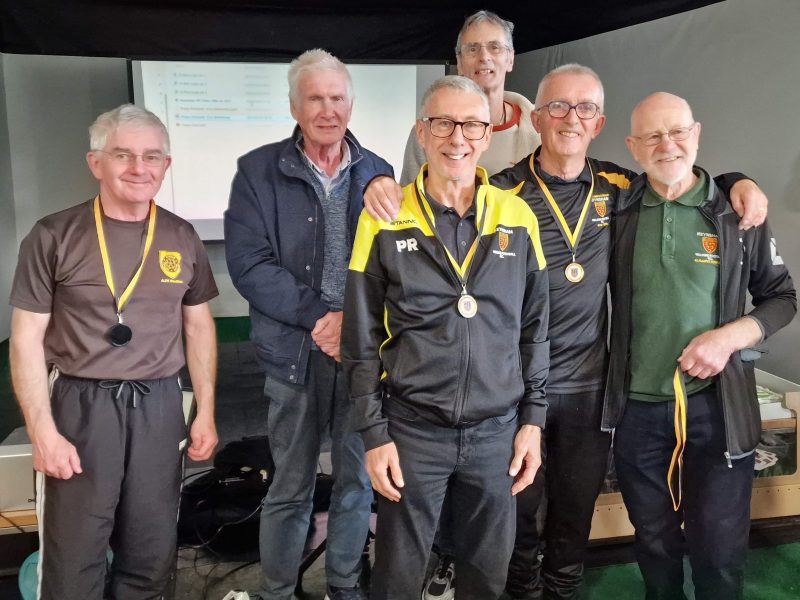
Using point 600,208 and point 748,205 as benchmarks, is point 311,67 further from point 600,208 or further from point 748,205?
point 748,205

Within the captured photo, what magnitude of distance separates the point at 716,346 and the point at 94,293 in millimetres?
1724

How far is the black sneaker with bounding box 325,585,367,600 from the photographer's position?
2.14 m

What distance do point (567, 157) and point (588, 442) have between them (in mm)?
883

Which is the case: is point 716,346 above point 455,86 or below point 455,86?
below

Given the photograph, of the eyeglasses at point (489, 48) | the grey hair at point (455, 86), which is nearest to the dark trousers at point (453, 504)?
the grey hair at point (455, 86)

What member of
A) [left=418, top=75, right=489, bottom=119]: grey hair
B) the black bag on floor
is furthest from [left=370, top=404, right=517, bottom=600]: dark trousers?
the black bag on floor

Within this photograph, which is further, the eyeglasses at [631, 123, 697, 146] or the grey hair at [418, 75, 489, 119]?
the eyeglasses at [631, 123, 697, 146]

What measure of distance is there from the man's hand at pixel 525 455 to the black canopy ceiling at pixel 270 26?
348 cm

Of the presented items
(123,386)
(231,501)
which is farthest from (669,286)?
(231,501)

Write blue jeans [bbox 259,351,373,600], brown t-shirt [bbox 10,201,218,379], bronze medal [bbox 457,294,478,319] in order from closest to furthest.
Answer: bronze medal [bbox 457,294,478,319] → brown t-shirt [bbox 10,201,218,379] → blue jeans [bbox 259,351,373,600]

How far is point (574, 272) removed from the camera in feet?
6.18

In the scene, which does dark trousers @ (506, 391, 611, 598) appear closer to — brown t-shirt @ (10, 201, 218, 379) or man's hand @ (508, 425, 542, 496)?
man's hand @ (508, 425, 542, 496)

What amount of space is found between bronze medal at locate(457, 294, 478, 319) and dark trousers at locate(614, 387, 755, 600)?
70cm

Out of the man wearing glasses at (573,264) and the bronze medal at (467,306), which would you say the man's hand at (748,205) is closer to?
→ the man wearing glasses at (573,264)
